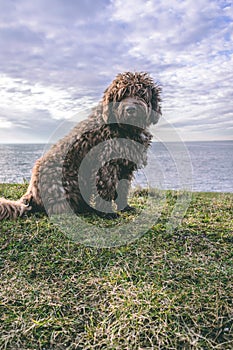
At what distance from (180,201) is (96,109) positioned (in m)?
2.41

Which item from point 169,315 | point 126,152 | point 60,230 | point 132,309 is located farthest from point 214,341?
point 126,152

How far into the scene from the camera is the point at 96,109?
4527 millimetres

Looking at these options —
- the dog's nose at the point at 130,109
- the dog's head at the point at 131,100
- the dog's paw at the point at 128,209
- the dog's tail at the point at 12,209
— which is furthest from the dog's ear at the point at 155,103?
the dog's tail at the point at 12,209

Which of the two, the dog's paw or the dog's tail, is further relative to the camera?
the dog's paw

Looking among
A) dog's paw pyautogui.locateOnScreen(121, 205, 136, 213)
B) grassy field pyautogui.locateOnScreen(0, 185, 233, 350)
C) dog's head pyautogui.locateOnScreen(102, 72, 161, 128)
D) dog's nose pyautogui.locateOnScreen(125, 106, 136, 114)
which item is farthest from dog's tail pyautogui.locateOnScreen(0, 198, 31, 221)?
dog's nose pyautogui.locateOnScreen(125, 106, 136, 114)

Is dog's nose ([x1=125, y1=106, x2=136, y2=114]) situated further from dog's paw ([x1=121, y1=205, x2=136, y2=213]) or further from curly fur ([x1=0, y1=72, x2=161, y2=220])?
dog's paw ([x1=121, y1=205, x2=136, y2=213])

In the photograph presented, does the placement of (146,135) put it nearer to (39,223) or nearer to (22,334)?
(39,223)

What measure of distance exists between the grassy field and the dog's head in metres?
1.35

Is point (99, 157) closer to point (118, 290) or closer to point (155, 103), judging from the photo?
point (155, 103)

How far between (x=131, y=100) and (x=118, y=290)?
2.13 metres

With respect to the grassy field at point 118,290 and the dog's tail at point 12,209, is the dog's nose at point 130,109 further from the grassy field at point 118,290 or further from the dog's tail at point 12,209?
the dog's tail at point 12,209

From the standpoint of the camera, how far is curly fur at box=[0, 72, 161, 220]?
4.28 metres

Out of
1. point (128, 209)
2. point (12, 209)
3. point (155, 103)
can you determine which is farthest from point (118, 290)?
point (155, 103)

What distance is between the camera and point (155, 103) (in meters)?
4.47
